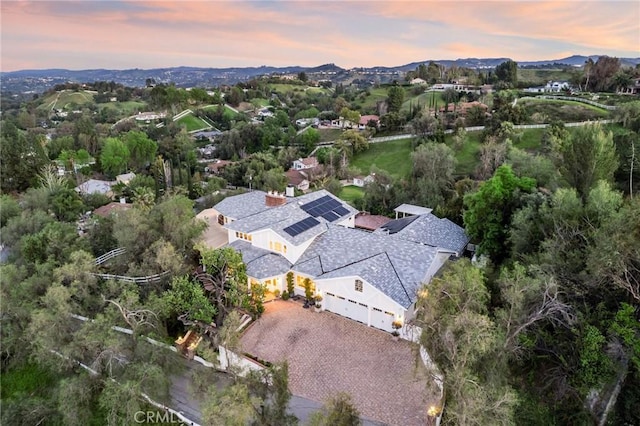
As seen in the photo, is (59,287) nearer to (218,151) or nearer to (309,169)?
(309,169)

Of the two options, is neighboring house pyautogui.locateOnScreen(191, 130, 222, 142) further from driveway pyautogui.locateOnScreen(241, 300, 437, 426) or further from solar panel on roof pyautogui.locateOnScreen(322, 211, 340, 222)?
driveway pyautogui.locateOnScreen(241, 300, 437, 426)

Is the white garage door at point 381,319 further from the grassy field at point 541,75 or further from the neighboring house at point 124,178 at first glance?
the grassy field at point 541,75

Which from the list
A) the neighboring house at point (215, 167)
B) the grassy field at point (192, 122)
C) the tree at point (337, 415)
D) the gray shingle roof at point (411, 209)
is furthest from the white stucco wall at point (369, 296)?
the grassy field at point (192, 122)

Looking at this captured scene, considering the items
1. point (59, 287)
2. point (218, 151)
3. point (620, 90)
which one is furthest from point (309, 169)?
point (620, 90)

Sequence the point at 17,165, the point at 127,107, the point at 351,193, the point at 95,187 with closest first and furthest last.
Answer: the point at 17,165 < the point at 351,193 < the point at 95,187 < the point at 127,107

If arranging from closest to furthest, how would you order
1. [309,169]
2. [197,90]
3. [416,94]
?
1. [309,169]
2. [416,94]
3. [197,90]
